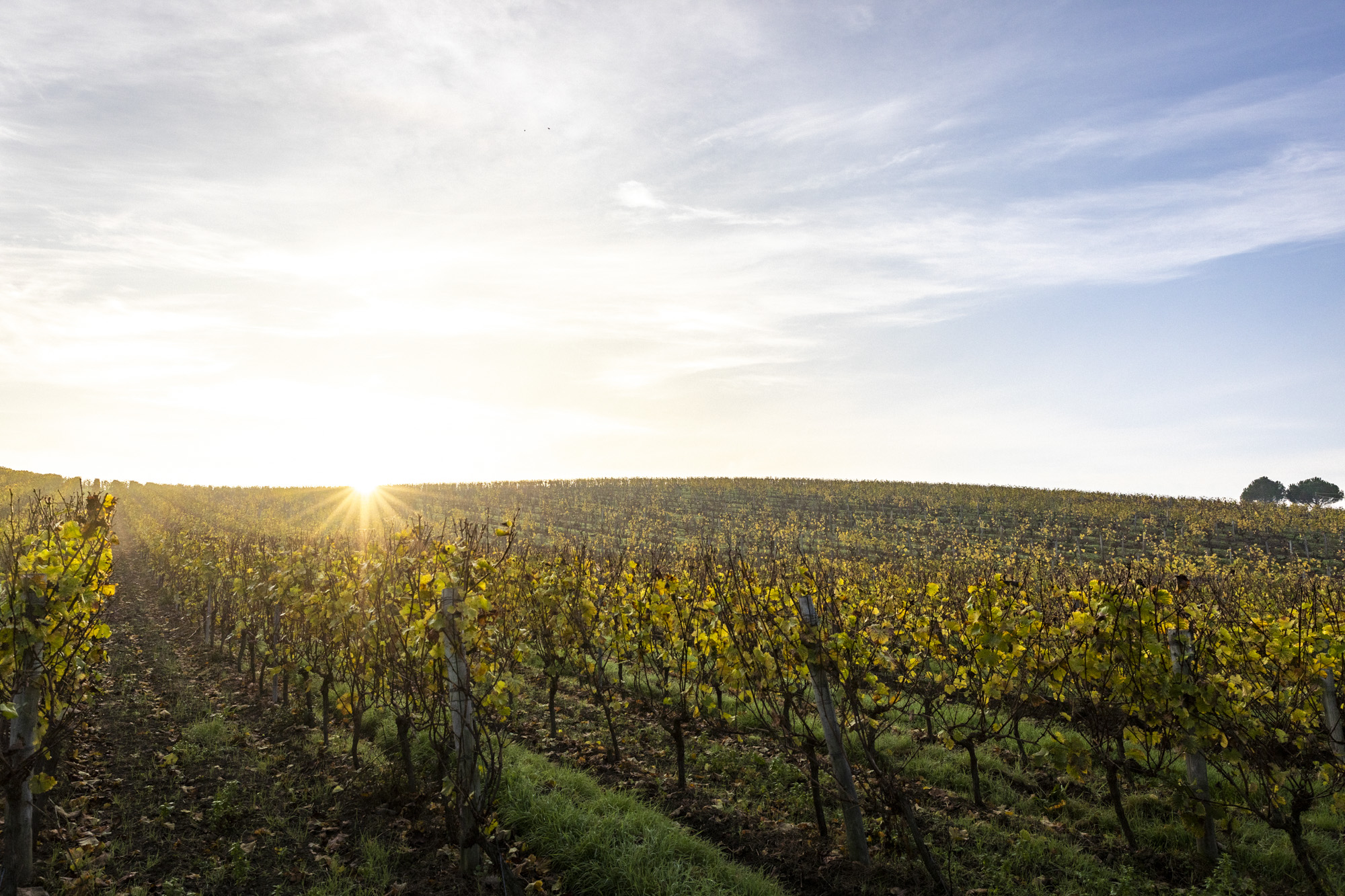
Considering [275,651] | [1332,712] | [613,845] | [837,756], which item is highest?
[1332,712]

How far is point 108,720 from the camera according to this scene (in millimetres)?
10047

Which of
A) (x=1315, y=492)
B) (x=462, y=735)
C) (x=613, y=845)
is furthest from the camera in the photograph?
(x=1315, y=492)

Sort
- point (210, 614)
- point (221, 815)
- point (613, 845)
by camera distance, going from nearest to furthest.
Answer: point (613, 845) → point (221, 815) → point (210, 614)

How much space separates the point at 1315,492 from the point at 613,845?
108254 mm

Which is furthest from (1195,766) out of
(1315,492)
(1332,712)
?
(1315,492)

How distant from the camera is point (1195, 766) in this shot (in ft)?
22.3

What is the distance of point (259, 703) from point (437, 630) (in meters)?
8.59

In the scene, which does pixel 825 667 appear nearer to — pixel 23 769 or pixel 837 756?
pixel 837 756

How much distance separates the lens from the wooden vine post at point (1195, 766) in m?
6.45

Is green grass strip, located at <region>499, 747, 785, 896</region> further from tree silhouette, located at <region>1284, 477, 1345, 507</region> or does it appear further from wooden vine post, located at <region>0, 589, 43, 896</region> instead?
tree silhouette, located at <region>1284, 477, 1345, 507</region>

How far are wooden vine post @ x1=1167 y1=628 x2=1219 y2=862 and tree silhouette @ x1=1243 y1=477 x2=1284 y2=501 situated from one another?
10140 cm

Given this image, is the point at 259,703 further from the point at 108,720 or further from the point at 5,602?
the point at 5,602

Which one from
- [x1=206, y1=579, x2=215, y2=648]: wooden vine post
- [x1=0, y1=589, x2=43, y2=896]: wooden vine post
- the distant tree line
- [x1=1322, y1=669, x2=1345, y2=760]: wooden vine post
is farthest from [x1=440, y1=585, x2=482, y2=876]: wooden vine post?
the distant tree line

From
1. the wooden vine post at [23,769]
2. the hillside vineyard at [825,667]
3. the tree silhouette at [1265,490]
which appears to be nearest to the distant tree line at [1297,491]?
the tree silhouette at [1265,490]
